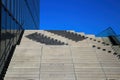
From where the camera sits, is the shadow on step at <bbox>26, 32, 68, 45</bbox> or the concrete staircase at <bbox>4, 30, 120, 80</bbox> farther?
the shadow on step at <bbox>26, 32, 68, 45</bbox>

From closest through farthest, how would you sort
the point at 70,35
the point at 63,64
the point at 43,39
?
the point at 63,64 → the point at 43,39 → the point at 70,35

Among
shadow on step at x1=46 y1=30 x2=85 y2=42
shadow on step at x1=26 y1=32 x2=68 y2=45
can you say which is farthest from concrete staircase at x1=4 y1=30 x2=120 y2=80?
shadow on step at x1=46 y1=30 x2=85 y2=42

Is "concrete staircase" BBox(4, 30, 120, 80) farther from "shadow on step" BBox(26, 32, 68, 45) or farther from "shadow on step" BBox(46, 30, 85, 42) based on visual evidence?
"shadow on step" BBox(46, 30, 85, 42)

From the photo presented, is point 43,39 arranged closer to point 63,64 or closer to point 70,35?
point 70,35

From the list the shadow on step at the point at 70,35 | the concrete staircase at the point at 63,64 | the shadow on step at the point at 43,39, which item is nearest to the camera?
the concrete staircase at the point at 63,64

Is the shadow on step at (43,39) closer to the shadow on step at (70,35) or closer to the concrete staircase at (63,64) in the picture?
the concrete staircase at (63,64)

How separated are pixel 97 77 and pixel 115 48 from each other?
6374 millimetres

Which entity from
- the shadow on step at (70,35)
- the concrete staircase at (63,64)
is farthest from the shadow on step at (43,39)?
the shadow on step at (70,35)

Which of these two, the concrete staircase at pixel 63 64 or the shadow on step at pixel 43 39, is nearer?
the concrete staircase at pixel 63 64

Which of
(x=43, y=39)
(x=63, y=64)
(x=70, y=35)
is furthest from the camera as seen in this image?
(x=70, y=35)

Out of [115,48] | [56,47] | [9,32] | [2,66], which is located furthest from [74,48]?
[2,66]

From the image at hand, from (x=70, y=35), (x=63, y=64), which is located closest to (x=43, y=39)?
(x=70, y=35)

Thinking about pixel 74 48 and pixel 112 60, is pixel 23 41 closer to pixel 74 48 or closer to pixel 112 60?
pixel 74 48

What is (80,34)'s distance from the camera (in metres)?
31.5
